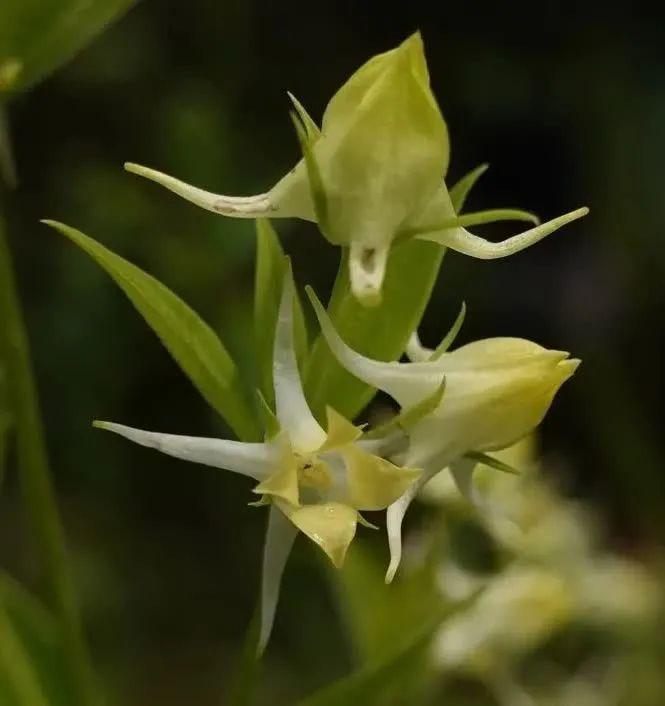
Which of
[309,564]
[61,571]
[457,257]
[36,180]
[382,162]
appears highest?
[382,162]

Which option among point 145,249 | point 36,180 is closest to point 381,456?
point 145,249

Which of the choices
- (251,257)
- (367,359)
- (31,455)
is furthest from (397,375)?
(251,257)

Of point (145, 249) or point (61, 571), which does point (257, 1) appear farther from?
point (61, 571)

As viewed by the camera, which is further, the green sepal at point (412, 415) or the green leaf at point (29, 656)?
the green leaf at point (29, 656)

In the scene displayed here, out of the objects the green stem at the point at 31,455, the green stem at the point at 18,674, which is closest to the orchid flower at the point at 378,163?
the green stem at the point at 31,455

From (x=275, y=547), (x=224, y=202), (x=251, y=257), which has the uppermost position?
(x=224, y=202)

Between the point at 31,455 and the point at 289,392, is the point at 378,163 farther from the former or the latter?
the point at 31,455

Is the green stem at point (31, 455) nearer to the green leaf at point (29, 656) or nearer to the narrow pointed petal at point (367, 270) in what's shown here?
the green leaf at point (29, 656)
